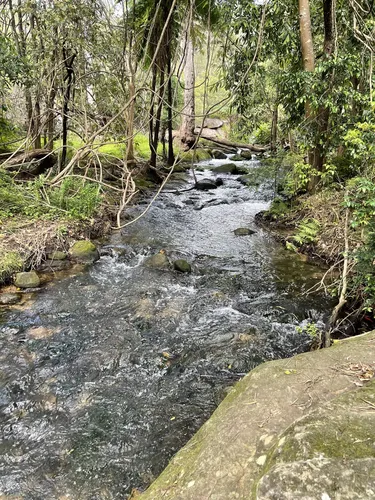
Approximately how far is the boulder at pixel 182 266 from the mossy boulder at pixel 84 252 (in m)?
1.46

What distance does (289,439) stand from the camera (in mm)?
1760

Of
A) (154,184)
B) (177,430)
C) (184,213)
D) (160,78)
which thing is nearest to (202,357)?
(177,430)

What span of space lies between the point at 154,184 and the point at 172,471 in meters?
10.3

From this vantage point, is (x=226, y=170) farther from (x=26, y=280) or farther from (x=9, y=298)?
(x=9, y=298)

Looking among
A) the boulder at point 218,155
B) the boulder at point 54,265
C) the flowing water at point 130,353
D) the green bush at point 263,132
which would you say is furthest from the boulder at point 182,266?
the boulder at point 218,155

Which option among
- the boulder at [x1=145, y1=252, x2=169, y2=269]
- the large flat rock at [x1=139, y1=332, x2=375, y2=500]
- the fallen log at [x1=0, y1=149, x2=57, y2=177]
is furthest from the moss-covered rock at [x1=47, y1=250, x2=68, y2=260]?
the large flat rock at [x1=139, y1=332, x2=375, y2=500]

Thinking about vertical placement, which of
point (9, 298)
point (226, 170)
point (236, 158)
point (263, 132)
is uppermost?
point (263, 132)

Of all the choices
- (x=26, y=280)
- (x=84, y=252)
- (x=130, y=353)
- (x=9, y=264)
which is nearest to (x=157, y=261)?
(x=84, y=252)

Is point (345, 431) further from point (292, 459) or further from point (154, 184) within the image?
point (154, 184)

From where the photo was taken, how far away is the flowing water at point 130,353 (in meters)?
2.70

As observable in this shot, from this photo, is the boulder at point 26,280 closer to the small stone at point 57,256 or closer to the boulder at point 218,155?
the small stone at point 57,256

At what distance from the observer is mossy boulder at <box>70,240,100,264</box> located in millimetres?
6191

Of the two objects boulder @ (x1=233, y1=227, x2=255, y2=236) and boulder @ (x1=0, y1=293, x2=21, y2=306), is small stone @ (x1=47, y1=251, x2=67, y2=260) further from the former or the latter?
boulder @ (x1=233, y1=227, x2=255, y2=236)

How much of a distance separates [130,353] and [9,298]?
2110mm
